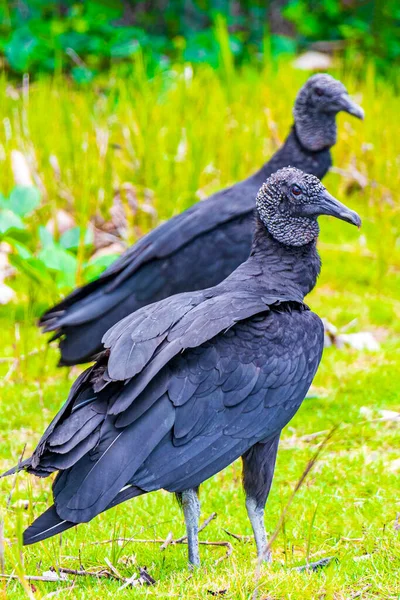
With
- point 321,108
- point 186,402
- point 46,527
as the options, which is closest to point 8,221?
point 321,108

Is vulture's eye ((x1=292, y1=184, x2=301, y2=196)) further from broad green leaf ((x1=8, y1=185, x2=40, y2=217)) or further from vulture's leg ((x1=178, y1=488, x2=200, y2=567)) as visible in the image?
broad green leaf ((x1=8, y1=185, x2=40, y2=217))

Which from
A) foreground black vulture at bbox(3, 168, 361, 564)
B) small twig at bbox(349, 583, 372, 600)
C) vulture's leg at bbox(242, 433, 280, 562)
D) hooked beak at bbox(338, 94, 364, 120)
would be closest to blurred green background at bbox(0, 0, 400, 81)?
hooked beak at bbox(338, 94, 364, 120)

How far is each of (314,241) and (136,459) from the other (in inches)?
43.4

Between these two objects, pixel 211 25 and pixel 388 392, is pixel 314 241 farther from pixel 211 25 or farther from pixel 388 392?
pixel 211 25

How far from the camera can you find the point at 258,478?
9.45 ft

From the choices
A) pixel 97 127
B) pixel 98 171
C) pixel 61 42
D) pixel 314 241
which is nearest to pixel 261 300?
pixel 314 241

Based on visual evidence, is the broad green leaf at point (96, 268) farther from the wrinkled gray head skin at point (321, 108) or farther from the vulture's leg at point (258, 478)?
the vulture's leg at point (258, 478)

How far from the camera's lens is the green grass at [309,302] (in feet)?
9.16

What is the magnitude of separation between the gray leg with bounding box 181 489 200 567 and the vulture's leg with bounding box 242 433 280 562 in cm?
19

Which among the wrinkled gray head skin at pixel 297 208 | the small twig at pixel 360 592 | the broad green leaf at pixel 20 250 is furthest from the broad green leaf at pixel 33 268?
the small twig at pixel 360 592

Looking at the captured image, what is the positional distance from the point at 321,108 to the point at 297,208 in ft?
6.07

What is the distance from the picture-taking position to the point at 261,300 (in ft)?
9.30

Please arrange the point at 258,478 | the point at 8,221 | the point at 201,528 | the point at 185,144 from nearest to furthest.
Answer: the point at 258,478 → the point at 201,528 → the point at 8,221 → the point at 185,144

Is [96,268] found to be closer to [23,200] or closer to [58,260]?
[58,260]
